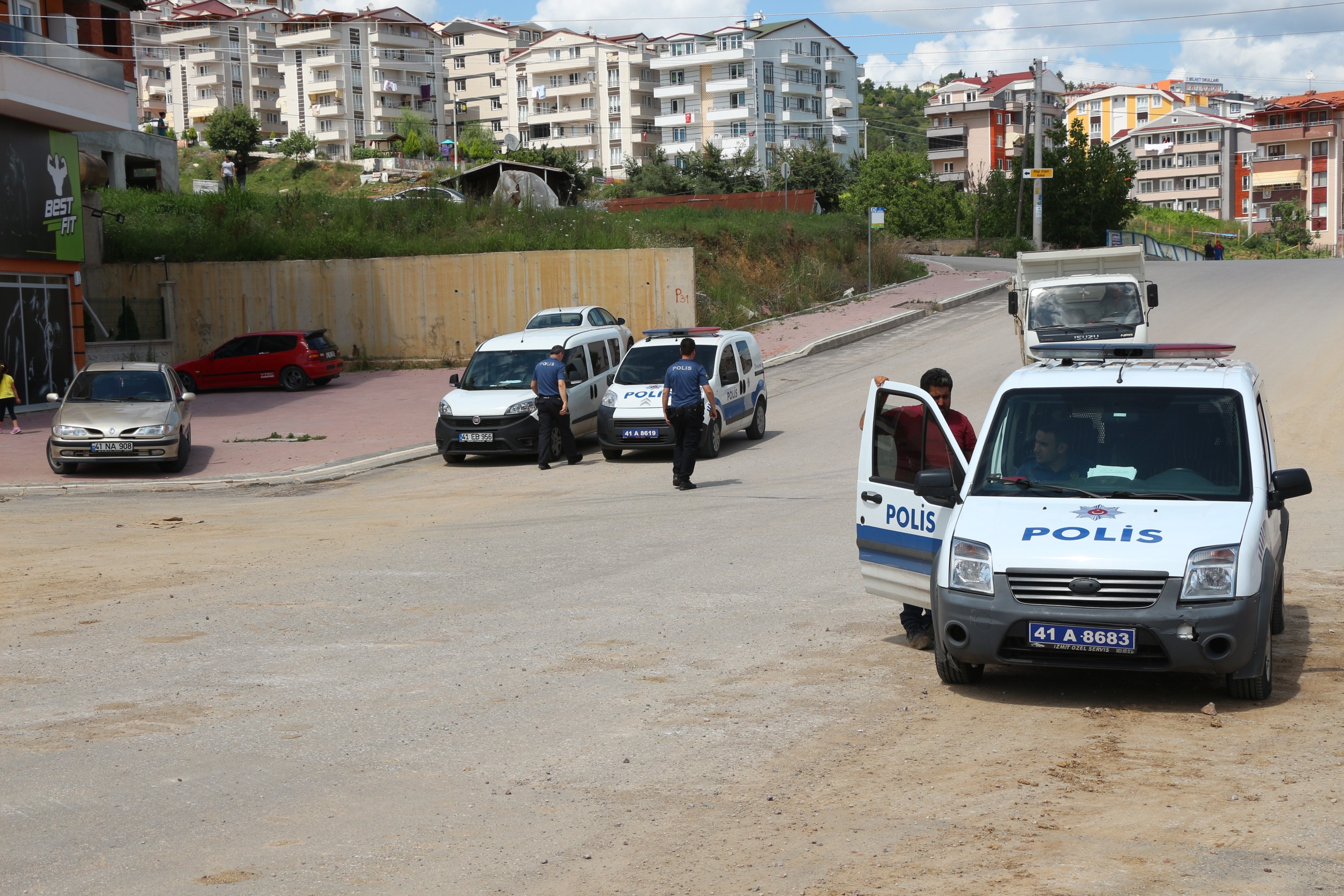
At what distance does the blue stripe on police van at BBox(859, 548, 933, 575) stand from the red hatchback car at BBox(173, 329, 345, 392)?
81.2ft

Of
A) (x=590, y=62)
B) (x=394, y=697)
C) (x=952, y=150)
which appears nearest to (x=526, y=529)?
(x=394, y=697)

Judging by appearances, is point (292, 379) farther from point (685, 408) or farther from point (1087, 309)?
point (1087, 309)

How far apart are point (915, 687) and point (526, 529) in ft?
22.2

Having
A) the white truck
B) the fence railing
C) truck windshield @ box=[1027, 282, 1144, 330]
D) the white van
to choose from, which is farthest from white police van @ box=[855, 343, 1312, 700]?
the fence railing

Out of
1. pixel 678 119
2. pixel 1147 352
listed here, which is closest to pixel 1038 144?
pixel 1147 352

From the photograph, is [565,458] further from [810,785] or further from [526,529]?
[810,785]

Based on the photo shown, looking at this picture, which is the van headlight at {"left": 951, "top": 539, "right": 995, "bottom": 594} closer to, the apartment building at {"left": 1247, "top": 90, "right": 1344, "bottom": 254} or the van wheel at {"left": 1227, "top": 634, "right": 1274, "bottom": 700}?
the van wheel at {"left": 1227, "top": 634, "right": 1274, "bottom": 700}

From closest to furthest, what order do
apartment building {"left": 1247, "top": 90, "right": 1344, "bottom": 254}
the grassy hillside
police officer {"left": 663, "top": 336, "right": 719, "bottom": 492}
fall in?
police officer {"left": 663, "top": 336, "right": 719, "bottom": 492} < the grassy hillside < apartment building {"left": 1247, "top": 90, "right": 1344, "bottom": 254}

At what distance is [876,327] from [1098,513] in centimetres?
2682

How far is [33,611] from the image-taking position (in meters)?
9.56

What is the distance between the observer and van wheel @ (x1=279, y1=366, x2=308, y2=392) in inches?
1202

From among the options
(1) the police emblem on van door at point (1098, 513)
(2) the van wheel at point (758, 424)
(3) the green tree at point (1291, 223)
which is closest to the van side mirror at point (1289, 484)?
(1) the police emblem on van door at point (1098, 513)

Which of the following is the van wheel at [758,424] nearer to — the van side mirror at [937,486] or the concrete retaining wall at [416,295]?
the concrete retaining wall at [416,295]

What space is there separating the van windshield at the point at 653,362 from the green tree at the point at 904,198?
183ft
